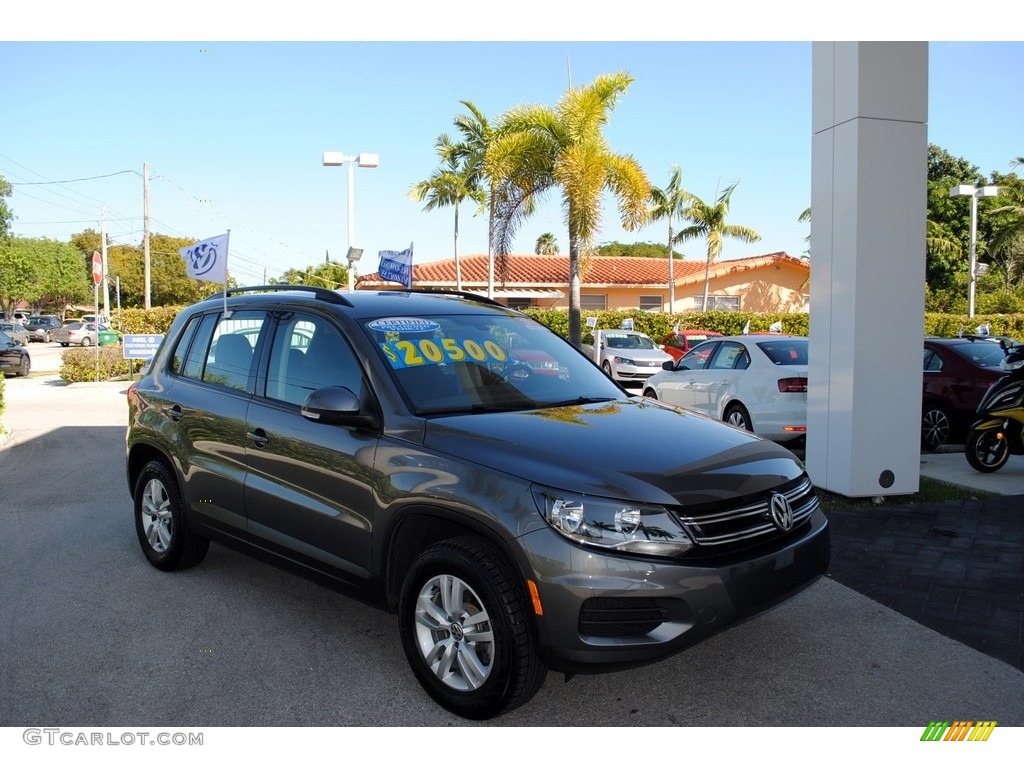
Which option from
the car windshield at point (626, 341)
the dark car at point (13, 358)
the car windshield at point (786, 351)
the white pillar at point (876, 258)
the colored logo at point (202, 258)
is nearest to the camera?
the white pillar at point (876, 258)

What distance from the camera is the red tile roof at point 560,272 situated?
3625 centimetres

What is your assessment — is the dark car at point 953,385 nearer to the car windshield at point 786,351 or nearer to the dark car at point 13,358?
the car windshield at point 786,351

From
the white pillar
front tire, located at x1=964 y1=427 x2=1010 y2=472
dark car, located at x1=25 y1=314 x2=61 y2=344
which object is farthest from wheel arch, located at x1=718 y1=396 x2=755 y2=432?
dark car, located at x1=25 y1=314 x2=61 y2=344

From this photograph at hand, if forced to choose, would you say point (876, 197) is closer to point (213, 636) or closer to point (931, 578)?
point (931, 578)

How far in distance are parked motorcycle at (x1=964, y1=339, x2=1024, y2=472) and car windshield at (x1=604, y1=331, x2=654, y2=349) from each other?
14.7 meters

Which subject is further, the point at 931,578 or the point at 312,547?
the point at 931,578

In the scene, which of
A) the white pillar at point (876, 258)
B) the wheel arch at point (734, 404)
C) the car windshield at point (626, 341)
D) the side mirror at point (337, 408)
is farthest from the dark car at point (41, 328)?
the side mirror at point (337, 408)

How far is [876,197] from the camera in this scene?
6789 millimetres

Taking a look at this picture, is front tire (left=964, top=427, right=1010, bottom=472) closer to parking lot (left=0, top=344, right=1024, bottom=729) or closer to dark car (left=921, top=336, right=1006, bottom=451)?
dark car (left=921, top=336, right=1006, bottom=451)

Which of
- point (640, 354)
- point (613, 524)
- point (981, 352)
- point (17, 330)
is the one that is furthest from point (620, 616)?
point (17, 330)

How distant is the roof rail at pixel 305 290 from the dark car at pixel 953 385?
27.1 ft

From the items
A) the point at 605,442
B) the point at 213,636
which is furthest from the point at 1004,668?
the point at 213,636

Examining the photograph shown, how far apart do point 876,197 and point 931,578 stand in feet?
10.7

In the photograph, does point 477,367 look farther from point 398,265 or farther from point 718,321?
point 718,321
